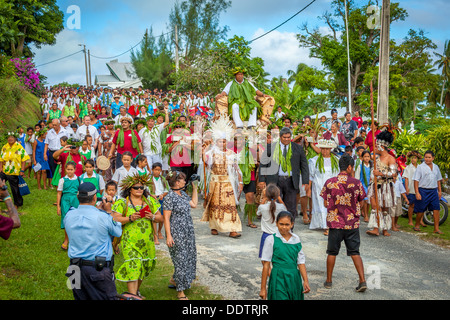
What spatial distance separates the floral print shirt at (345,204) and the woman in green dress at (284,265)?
148cm

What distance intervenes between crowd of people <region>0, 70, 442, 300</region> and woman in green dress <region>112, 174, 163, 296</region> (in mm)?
13

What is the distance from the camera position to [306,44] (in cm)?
3972

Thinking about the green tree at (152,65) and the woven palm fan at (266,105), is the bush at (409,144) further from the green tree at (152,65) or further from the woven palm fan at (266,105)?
the green tree at (152,65)

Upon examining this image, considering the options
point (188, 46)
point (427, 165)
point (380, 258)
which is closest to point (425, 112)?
point (188, 46)

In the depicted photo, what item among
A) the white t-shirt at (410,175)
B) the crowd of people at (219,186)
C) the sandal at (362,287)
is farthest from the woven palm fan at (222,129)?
the sandal at (362,287)

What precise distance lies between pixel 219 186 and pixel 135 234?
3.75m

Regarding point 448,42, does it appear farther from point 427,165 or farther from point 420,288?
point 420,288

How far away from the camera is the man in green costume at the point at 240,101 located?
10992 mm

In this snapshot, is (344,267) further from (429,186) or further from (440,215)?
(440,215)

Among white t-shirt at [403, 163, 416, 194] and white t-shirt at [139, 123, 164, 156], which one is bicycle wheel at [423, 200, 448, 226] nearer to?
white t-shirt at [403, 163, 416, 194]

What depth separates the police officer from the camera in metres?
4.62

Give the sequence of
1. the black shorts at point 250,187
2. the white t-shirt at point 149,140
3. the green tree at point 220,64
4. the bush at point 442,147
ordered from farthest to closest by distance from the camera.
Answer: the green tree at point 220,64 < the bush at point 442,147 < the white t-shirt at point 149,140 < the black shorts at point 250,187

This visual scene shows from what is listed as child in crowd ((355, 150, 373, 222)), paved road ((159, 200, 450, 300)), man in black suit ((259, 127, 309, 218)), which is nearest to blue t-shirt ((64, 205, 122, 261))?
paved road ((159, 200, 450, 300))
